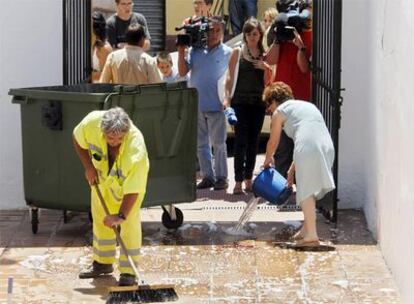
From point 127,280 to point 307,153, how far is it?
2.16 meters

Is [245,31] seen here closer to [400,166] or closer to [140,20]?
[140,20]

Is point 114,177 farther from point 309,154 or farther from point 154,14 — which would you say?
point 154,14

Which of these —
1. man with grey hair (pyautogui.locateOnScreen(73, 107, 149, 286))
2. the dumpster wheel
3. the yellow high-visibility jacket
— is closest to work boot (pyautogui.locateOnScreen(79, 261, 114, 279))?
man with grey hair (pyautogui.locateOnScreen(73, 107, 149, 286))

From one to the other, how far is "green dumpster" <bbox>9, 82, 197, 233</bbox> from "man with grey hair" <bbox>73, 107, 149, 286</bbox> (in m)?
0.99

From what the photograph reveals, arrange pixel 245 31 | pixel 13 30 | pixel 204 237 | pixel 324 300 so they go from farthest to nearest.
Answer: pixel 245 31, pixel 13 30, pixel 204 237, pixel 324 300

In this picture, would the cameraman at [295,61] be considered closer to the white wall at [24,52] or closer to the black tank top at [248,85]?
the black tank top at [248,85]

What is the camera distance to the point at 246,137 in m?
12.2

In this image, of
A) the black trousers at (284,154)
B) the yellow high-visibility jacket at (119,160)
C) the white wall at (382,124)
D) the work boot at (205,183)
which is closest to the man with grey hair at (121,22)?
the work boot at (205,183)

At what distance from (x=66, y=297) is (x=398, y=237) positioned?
2491 mm

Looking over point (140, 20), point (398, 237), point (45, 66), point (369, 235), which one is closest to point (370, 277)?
point (398, 237)

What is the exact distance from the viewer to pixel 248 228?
10742mm

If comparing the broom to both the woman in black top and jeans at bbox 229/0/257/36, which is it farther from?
jeans at bbox 229/0/257/36

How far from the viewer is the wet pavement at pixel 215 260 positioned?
8.58 meters

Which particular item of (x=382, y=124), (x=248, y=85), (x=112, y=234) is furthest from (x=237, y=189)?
(x=112, y=234)
